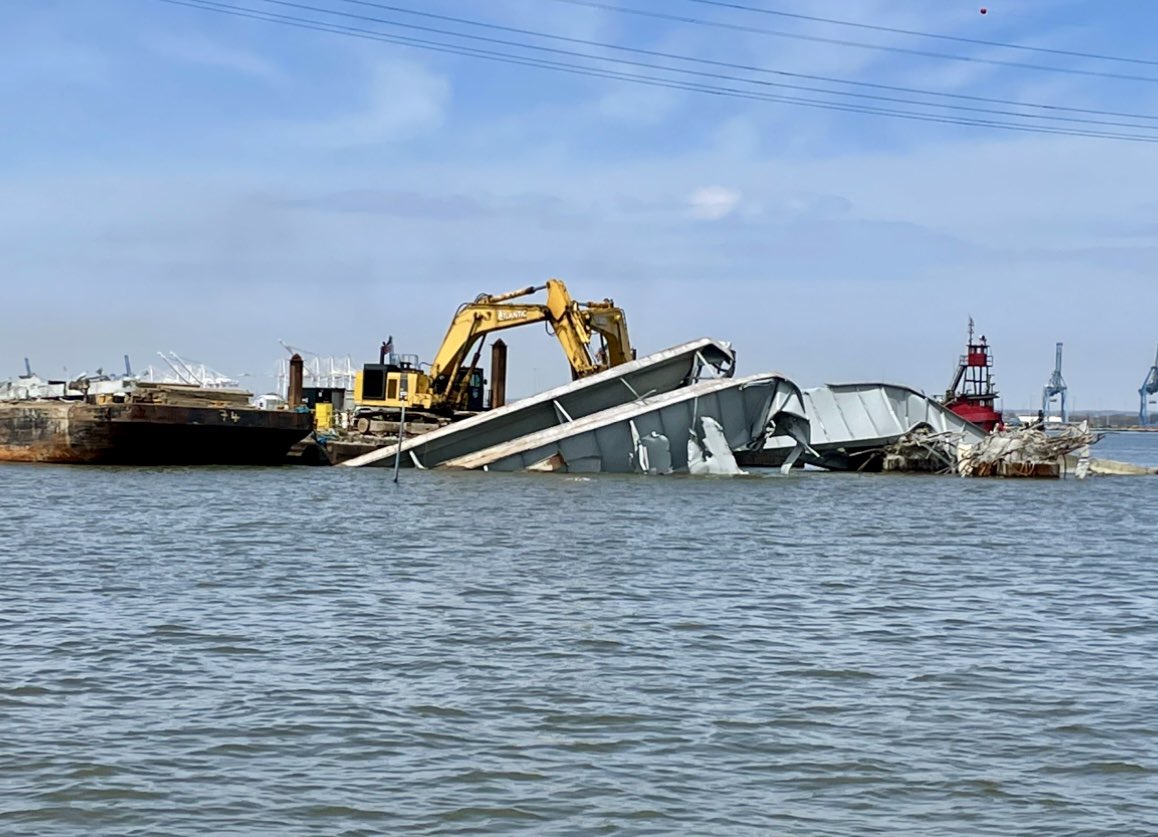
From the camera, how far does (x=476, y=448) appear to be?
41.5m

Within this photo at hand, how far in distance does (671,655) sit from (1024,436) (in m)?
36.5

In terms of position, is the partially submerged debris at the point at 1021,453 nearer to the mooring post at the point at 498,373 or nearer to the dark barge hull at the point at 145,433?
the mooring post at the point at 498,373

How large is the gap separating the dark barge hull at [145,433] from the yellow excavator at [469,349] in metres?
4.45

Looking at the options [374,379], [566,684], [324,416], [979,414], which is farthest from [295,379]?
[566,684]

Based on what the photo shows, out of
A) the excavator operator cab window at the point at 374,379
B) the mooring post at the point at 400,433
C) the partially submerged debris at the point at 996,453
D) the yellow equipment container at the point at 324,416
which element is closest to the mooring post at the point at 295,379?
the yellow equipment container at the point at 324,416

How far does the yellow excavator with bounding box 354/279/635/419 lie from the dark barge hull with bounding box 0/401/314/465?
4448mm

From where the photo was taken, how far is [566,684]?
40.0 ft

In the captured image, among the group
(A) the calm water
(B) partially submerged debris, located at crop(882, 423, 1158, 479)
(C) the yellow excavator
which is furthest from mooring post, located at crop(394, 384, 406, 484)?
(B) partially submerged debris, located at crop(882, 423, 1158, 479)

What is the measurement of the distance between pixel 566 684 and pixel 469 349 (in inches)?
1491

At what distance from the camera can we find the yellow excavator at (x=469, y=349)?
48.2m

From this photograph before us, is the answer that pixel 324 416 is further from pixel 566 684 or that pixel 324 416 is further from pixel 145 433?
pixel 566 684

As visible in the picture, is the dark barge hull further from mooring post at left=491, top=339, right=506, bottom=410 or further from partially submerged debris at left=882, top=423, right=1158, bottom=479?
partially submerged debris at left=882, top=423, right=1158, bottom=479

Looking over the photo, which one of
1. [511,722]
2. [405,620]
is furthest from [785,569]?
[511,722]

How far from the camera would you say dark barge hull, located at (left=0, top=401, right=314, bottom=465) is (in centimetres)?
4131
